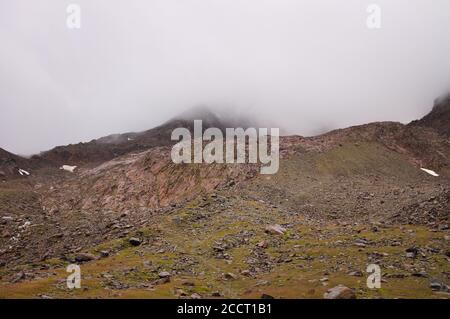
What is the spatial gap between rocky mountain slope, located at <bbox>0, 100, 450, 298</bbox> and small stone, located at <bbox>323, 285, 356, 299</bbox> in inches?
59.4

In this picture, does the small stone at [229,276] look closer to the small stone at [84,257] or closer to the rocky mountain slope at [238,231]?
the rocky mountain slope at [238,231]

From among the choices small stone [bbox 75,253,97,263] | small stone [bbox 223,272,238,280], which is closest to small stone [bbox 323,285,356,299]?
small stone [bbox 223,272,238,280]

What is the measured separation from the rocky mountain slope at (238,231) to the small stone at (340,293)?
1.51 meters

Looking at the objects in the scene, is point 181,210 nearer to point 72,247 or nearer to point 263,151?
point 72,247

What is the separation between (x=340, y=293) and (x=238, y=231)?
94.8 ft

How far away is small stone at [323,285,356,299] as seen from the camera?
32.8m

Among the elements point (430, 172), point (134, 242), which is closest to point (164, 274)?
point (134, 242)

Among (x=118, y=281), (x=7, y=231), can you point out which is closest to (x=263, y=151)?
(x=7, y=231)

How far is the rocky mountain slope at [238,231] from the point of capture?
131ft

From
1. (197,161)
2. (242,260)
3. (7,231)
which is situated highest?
(197,161)

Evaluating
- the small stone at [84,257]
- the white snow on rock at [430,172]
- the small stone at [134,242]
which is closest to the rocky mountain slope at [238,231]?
the small stone at [84,257]

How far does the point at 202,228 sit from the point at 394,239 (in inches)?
1038

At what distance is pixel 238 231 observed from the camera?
201 ft

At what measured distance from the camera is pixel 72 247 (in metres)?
63.8
